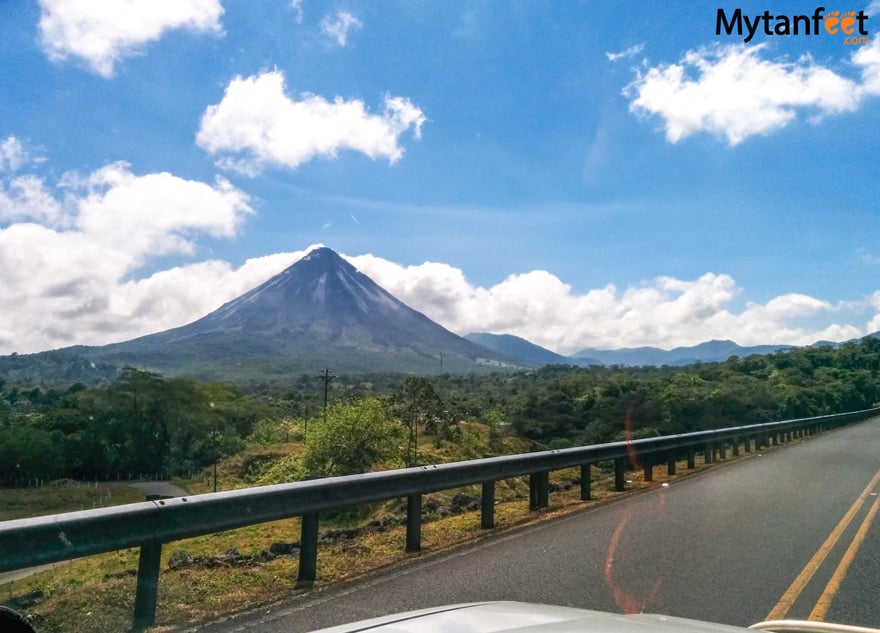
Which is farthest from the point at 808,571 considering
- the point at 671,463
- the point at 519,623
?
the point at 671,463

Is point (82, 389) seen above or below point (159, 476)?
above

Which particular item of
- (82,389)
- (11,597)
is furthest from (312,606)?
(82,389)

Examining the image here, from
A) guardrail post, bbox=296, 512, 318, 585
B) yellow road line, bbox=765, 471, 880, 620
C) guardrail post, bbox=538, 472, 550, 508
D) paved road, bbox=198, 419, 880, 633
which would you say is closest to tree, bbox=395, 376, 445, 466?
guardrail post, bbox=538, 472, 550, 508

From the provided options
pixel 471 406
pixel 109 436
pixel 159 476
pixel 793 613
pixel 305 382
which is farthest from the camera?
pixel 305 382

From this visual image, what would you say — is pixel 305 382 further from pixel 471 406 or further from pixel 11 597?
pixel 11 597

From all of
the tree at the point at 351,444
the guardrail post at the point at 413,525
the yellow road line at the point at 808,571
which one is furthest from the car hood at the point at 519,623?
the tree at the point at 351,444

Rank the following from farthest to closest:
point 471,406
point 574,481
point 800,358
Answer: point 800,358 < point 471,406 < point 574,481

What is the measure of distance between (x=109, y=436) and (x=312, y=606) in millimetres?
23432

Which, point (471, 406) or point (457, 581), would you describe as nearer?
point (457, 581)

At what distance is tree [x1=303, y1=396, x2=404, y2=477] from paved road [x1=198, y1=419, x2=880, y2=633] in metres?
22.6

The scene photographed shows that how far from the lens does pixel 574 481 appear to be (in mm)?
18219

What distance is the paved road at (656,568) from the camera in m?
5.57

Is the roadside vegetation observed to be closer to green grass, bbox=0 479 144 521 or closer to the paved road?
green grass, bbox=0 479 144 521

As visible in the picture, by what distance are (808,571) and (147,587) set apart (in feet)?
Answer: 19.2
